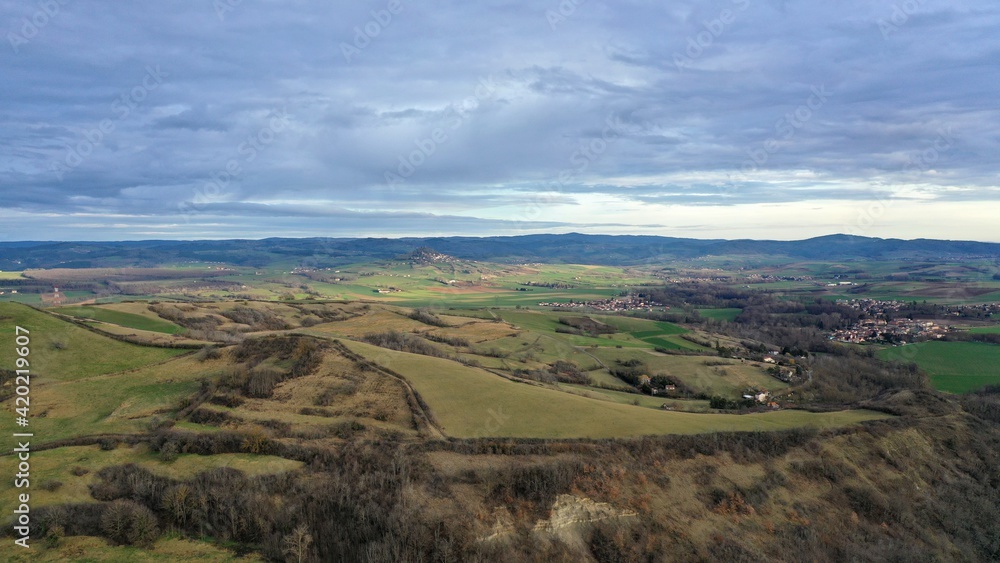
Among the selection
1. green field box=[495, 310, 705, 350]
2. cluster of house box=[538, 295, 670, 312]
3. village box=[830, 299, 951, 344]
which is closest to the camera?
green field box=[495, 310, 705, 350]

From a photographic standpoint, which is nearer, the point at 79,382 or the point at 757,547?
the point at 757,547

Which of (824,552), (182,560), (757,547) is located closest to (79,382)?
(182,560)

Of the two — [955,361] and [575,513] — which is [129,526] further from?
[955,361]

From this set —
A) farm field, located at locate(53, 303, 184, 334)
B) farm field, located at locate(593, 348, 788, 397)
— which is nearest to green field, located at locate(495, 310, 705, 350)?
farm field, located at locate(593, 348, 788, 397)

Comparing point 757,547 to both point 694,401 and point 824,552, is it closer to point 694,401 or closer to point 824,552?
point 824,552

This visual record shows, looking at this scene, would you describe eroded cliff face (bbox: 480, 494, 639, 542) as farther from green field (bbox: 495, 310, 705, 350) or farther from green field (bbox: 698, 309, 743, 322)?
green field (bbox: 698, 309, 743, 322)

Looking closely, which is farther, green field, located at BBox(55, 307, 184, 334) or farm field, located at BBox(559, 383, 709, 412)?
green field, located at BBox(55, 307, 184, 334)

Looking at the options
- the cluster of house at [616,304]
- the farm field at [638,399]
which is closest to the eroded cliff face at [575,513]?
the farm field at [638,399]
